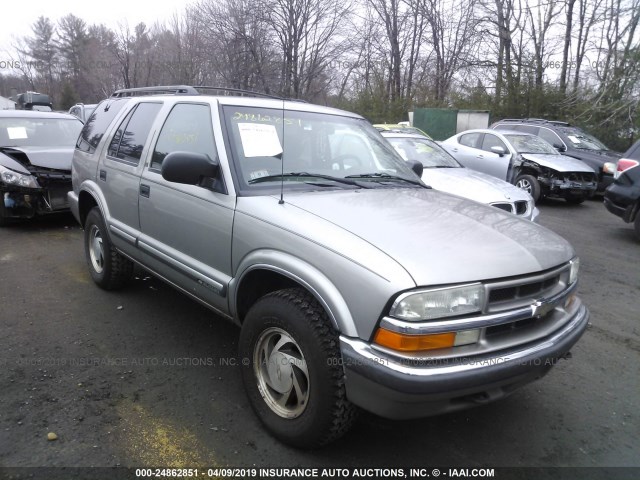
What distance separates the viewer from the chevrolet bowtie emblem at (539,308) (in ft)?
7.87

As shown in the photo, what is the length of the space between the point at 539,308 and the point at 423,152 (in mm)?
5607

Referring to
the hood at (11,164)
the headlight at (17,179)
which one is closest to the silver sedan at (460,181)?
the headlight at (17,179)

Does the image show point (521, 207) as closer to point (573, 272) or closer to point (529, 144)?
point (573, 272)

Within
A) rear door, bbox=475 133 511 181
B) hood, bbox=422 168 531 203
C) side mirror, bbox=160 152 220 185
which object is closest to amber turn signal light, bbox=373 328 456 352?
side mirror, bbox=160 152 220 185

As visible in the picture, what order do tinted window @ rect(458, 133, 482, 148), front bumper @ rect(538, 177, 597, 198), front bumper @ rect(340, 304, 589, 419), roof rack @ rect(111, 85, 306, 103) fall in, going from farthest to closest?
tinted window @ rect(458, 133, 482, 148) → front bumper @ rect(538, 177, 597, 198) → roof rack @ rect(111, 85, 306, 103) → front bumper @ rect(340, 304, 589, 419)

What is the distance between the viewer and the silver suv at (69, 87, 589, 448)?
2133mm

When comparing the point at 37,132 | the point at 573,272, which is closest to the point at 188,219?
the point at 573,272

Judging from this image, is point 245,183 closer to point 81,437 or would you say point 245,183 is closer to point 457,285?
point 457,285

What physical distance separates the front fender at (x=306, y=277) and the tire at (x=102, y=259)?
7.14 feet

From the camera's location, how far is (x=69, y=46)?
147 ft

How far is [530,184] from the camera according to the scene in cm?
1069

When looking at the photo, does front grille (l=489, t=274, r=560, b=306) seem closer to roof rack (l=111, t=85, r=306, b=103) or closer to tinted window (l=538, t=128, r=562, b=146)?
roof rack (l=111, t=85, r=306, b=103)

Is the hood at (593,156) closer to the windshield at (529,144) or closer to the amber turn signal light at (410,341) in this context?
the windshield at (529,144)

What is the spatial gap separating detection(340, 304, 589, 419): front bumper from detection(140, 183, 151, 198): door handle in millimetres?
2205
